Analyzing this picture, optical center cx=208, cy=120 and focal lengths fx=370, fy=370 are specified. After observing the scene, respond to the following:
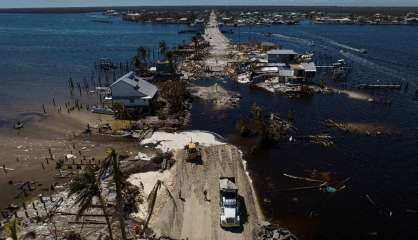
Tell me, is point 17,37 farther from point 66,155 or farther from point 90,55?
point 66,155

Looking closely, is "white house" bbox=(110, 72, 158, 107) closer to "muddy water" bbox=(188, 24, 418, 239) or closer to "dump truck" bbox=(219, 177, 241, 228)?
"muddy water" bbox=(188, 24, 418, 239)

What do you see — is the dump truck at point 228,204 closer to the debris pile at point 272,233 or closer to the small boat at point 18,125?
the debris pile at point 272,233

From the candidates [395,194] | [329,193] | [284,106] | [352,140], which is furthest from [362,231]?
[284,106]

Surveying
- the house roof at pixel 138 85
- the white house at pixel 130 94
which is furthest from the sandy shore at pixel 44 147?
the house roof at pixel 138 85

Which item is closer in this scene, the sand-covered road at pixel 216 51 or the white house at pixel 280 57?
the white house at pixel 280 57

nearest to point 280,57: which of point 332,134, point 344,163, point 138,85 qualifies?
point 332,134

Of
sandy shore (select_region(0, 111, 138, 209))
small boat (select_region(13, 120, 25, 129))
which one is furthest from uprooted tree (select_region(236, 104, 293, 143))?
small boat (select_region(13, 120, 25, 129))
